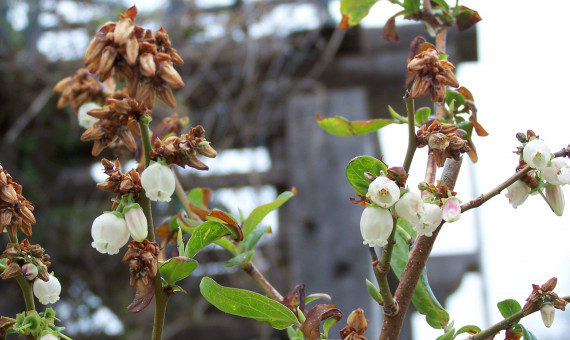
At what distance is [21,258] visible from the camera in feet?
1.80

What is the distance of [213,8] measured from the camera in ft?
8.84

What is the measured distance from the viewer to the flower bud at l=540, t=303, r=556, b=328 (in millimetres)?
534

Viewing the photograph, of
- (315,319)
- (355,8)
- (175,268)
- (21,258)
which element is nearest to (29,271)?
Result: (21,258)

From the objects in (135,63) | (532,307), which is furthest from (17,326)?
(532,307)

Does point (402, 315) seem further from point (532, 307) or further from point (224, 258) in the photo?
point (224, 258)

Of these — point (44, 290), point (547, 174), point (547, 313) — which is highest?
point (547, 174)

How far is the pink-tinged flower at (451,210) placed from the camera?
0.50 metres

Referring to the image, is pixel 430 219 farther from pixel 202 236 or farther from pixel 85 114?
pixel 85 114

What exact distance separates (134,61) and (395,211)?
0.70 feet

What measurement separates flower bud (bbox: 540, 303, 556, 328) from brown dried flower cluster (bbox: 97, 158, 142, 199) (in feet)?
1.05

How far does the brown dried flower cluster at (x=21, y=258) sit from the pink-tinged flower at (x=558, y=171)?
40 cm

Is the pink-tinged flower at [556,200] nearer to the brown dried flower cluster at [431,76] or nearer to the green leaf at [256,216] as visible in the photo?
the brown dried flower cluster at [431,76]

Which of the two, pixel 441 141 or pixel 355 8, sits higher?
pixel 355 8

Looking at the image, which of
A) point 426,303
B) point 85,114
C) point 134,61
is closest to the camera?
point 134,61
